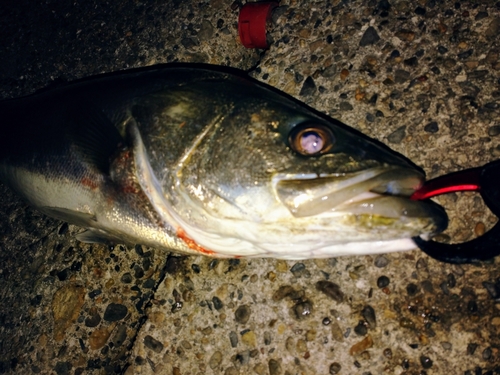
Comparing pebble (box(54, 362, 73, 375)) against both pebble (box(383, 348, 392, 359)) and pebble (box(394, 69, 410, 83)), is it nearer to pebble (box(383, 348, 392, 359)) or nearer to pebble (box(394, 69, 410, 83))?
pebble (box(383, 348, 392, 359))

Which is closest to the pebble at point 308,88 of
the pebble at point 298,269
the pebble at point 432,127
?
the pebble at point 432,127

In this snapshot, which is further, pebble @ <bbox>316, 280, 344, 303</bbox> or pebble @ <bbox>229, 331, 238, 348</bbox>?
pebble @ <bbox>229, 331, 238, 348</bbox>

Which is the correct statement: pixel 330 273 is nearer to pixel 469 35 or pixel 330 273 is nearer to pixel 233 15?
pixel 469 35

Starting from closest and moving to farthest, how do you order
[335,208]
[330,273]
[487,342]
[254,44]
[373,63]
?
[335,208], [487,342], [330,273], [373,63], [254,44]

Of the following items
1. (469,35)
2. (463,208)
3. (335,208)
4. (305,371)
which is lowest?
(305,371)

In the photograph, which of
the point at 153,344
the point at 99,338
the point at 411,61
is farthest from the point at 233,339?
the point at 411,61

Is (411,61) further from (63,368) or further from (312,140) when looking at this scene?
(63,368)

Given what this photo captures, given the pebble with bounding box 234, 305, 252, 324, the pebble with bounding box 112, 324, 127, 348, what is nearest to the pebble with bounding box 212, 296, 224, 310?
A: the pebble with bounding box 234, 305, 252, 324

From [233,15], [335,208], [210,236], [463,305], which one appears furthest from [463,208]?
[233,15]
